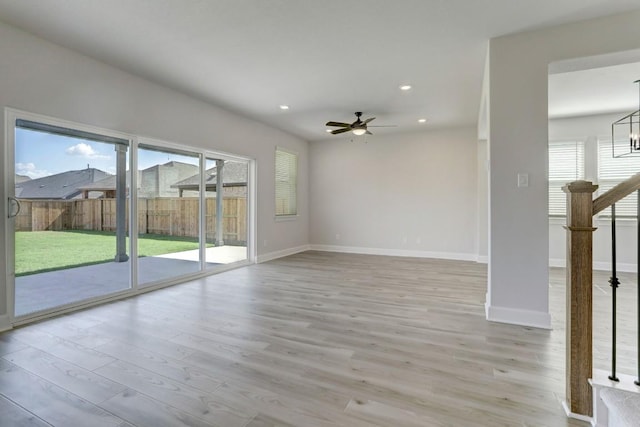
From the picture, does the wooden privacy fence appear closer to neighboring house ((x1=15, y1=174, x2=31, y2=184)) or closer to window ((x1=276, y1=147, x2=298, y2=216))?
neighboring house ((x1=15, y1=174, x2=31, y2=184))

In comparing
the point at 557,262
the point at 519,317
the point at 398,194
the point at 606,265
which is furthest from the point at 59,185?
the point at 606,265

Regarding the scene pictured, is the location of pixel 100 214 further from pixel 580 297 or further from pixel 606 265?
pixel 606 265

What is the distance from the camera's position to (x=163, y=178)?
180 inches

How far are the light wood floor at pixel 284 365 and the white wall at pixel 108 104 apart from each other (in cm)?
129

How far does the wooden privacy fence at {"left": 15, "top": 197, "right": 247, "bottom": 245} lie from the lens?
3.28m

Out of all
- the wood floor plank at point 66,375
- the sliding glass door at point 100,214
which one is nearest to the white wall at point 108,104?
the sliding glass door at point 100,214

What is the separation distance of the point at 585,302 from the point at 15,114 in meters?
4.78

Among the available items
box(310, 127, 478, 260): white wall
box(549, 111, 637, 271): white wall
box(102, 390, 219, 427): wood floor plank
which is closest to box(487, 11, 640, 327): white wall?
box(102, 390, 219, 427): wood floor plank

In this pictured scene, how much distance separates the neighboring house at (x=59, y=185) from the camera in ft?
10.3

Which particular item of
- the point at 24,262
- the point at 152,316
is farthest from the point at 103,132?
the point at 152,316

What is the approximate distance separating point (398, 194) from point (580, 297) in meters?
5.64

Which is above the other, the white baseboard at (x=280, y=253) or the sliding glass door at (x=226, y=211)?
the sliding glass door at (x=226, y=211)

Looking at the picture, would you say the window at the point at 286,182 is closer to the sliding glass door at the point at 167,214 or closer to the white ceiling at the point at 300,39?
the sliding glass door at the point at 167,214

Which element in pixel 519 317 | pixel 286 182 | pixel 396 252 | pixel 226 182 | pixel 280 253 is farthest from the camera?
pixel 286 182
